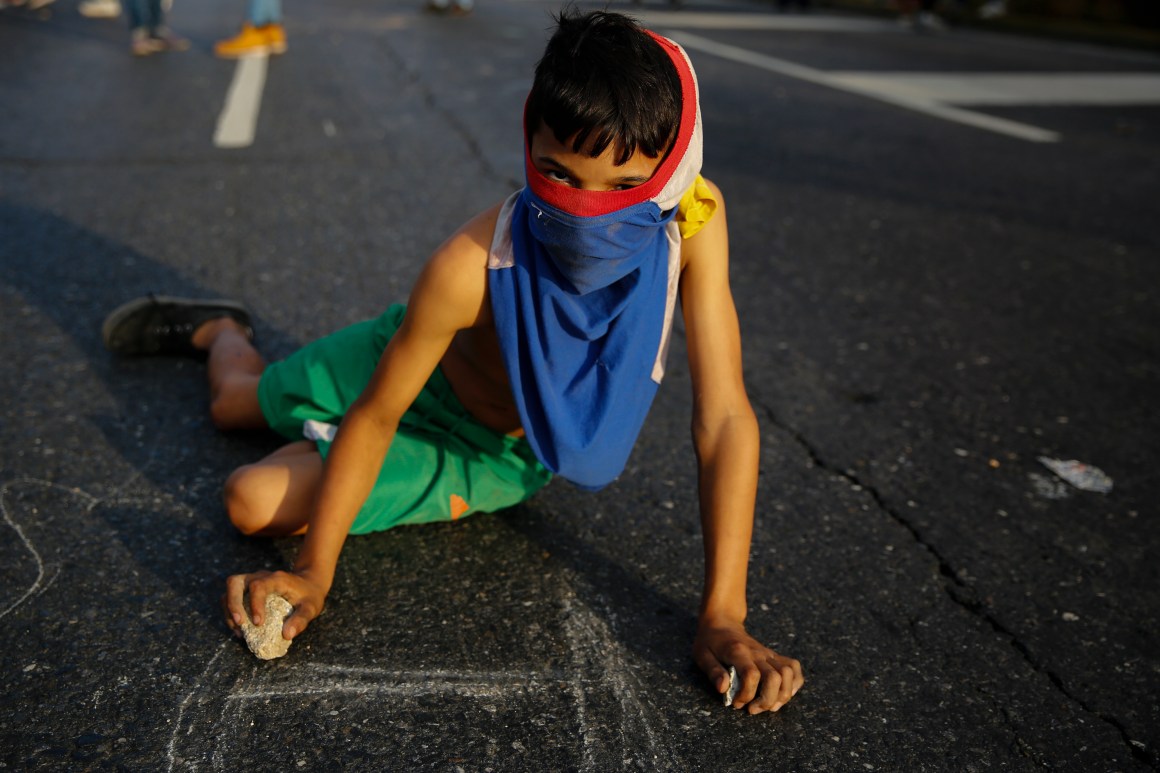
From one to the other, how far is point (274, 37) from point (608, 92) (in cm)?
890

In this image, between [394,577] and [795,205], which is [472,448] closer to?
[394,577]

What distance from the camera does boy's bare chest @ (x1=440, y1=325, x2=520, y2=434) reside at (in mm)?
2545

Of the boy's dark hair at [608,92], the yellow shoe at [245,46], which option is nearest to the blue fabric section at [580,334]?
the boy's dark hair at [608,92]

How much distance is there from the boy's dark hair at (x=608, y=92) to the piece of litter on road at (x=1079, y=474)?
171cm

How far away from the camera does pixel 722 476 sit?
2.29 metres

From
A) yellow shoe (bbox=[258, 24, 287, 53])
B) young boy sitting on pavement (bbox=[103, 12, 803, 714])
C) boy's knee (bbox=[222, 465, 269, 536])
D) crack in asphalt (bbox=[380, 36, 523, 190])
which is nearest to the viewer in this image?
young boy sitting on pavement (bbox=[103, 12, 803, 714])

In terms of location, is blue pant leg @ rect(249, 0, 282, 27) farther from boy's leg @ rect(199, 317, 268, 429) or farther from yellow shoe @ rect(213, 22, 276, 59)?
boy's leg @ rect(199, 317, 268, 429)

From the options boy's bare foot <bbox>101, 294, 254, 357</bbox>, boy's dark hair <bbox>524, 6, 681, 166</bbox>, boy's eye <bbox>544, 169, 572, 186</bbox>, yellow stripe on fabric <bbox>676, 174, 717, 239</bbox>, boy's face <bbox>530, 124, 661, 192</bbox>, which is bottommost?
boy's bare foot <bbox>101, 294, 254, 357</bbox>

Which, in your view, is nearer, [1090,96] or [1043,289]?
[1043,289]

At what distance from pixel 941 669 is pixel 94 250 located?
3.56 meters

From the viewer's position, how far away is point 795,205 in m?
5.79

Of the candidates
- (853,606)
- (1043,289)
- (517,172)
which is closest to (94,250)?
(517,172)

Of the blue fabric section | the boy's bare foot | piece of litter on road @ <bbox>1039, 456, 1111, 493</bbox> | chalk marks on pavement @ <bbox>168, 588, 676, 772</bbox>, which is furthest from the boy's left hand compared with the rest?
the boy's bare foot

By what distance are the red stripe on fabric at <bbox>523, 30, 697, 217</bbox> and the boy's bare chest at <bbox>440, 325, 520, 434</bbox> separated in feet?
1.57
